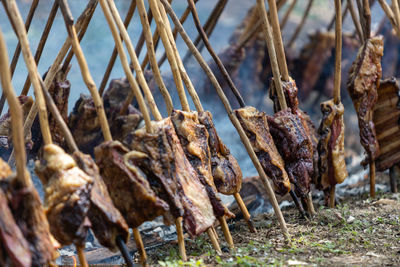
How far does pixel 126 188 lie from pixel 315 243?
1.52 m

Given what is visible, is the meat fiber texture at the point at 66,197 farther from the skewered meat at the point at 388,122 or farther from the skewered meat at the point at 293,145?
the skewered meat at the point at 388,122

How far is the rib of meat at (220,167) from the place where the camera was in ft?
11.3

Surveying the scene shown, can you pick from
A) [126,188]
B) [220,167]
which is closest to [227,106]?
[220,167]

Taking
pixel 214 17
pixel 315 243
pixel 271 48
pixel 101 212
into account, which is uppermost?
pixel 214 17

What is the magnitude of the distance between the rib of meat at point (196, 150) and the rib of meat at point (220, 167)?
14 centimetres

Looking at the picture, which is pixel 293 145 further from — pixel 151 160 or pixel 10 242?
pixel 10 242

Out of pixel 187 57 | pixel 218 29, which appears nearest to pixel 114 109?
pixel 187 57

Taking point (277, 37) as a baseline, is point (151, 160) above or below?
below

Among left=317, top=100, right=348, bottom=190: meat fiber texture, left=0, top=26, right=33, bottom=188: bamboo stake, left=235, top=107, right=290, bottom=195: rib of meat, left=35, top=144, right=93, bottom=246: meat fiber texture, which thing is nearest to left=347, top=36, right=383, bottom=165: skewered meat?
left=317, top=100, right=348, bottom=190: meat fiber texture

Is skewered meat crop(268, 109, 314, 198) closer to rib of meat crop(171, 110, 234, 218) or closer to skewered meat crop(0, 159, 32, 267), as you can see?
rib of meat crop(171, 110, 234, 218)

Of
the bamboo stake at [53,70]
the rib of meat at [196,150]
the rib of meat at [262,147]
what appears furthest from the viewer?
the rib of meat at [262,147]

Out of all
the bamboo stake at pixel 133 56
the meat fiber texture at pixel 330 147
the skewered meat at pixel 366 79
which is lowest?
the meat fiber texture at pixel 330 147

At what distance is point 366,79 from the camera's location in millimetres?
4762

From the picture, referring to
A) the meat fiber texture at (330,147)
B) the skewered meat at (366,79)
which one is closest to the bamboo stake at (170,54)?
the meat fiber texture at (330,147)
